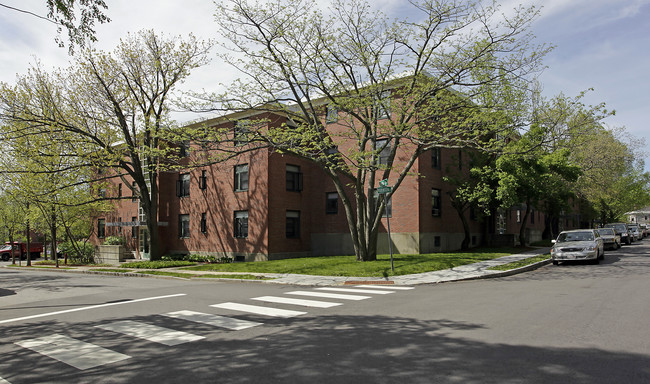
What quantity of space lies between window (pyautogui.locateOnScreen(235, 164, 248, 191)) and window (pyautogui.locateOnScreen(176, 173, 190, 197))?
5549 millimetres

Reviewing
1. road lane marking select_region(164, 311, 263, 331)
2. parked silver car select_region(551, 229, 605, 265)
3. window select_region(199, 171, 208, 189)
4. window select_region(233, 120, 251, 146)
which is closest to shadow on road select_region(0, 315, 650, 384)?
road lane marking select_region(164, 311, 263, 331)

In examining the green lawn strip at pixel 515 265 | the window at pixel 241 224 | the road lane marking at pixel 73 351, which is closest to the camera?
the road lane marking at pixel 73 351

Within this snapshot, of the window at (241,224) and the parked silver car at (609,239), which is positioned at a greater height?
the window at (241,224)

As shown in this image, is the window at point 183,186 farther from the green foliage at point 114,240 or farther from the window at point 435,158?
the window at point 435,158

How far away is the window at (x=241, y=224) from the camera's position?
2828 cm

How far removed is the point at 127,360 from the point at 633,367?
19.6ft

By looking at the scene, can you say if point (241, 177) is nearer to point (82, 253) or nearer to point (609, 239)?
point (82, 253)

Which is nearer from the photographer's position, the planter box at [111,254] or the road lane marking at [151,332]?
the road lane marking at [151,332]

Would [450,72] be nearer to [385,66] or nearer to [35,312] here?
[385,66]

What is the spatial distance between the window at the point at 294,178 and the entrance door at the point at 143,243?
13591 millimetres

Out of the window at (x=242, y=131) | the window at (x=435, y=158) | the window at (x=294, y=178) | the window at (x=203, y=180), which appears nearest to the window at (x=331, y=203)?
the window at (x=294, y=178)

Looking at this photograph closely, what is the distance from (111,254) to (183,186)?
26.8 feet

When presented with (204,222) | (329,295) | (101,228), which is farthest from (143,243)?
(329,295)

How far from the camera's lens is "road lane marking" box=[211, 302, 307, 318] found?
Result: 29.0ft
